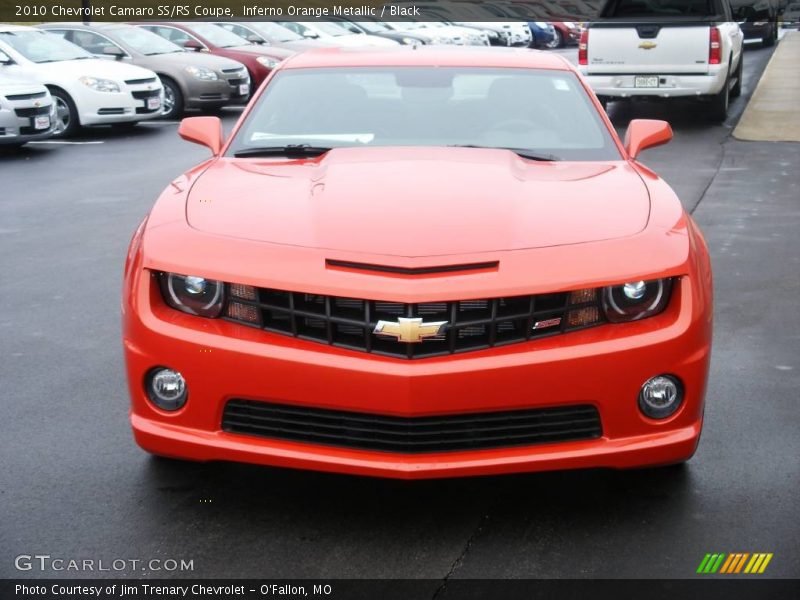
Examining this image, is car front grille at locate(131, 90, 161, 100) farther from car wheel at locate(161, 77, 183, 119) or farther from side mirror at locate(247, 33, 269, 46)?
side mirror at locate(247, 33, 269, 46)

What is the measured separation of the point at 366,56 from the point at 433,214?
84.4 inches

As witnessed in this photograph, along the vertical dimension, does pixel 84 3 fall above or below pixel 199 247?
below

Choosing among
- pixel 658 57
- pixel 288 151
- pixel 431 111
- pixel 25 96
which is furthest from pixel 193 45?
pixel 288 151

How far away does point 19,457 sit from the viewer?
439cm

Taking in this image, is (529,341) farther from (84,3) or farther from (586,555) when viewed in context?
(84,3)

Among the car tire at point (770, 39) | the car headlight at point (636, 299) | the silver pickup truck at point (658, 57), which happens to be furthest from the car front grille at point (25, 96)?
the car tire at point (770, 39)

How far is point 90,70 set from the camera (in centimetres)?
1673

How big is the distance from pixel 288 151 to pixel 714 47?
11.7m

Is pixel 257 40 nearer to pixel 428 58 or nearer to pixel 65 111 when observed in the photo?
pixel 65 111

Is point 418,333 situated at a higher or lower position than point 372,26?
higher

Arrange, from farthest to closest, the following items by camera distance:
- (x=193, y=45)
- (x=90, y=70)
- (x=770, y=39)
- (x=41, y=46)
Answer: (x=770, y=39)
(x=193, y=45)
(x=41, y=46)
(x=90, y=70)

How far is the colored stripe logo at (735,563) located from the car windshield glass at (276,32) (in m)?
23.3

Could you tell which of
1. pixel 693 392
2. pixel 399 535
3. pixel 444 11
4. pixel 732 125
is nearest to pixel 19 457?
pixel 399 535

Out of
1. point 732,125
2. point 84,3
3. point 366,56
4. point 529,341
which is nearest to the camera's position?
point 529,341
